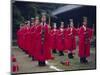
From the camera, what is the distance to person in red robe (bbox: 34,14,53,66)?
111 inches

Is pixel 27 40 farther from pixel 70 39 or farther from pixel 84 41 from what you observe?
pixel 84 41

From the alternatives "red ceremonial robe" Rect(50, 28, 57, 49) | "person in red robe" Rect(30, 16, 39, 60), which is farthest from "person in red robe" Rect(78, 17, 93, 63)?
"person in red robe" Rect(30, 16, 39, 60)

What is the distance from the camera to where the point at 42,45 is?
2.83m

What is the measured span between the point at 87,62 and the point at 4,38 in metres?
1.17

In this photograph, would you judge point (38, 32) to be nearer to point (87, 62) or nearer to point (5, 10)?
point (5, 10)

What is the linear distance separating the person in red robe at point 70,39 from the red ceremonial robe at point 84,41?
10 centimetres

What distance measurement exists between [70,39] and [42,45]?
15.7 inches

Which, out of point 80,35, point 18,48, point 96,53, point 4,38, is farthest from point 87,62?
point 4,38

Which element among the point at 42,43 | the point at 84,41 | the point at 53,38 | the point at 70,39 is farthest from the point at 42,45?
the point at 84,41

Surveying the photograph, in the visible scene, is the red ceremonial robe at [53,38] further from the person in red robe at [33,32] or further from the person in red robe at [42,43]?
the person in red robe at [33,32]

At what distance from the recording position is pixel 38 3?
Answer: 281cm

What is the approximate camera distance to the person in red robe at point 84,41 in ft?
9.89

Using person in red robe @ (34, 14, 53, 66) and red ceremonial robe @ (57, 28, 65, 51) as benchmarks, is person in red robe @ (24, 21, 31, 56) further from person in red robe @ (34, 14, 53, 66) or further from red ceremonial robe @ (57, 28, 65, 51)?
red ceremonial robe @ (57, 28, 65, 51)

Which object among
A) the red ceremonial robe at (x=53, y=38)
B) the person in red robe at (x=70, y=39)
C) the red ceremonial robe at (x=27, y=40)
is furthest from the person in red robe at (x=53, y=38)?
the red ceremonial robe at (x=27, y=40)
